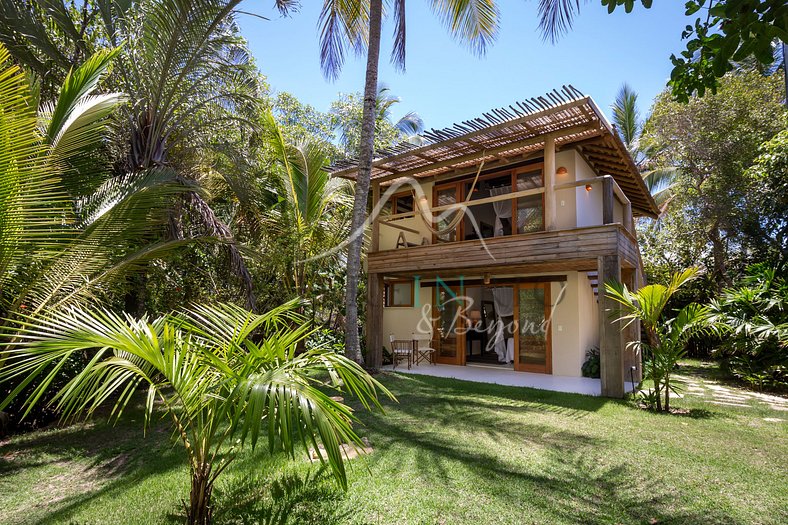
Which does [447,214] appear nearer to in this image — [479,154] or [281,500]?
[479,154]

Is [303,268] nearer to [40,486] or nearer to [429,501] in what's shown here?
[40,486]

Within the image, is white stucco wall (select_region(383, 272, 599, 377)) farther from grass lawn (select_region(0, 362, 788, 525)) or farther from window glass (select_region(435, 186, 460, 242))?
grass lawn (select_region(0, 362, 788, 525))

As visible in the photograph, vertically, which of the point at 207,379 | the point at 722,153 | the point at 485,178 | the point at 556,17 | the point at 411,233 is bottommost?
Answer: the point at 207,379

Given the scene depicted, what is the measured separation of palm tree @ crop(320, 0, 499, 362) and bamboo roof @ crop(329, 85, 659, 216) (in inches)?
48.8

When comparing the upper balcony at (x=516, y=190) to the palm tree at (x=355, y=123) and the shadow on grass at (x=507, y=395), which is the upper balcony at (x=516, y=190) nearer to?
the shadow on grass at (x=507, y=395)

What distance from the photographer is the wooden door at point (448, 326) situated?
11.0m

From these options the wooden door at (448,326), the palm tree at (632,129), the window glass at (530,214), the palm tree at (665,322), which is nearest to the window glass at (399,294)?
the wooden door at (448,326)

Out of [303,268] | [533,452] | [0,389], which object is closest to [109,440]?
[0,389]

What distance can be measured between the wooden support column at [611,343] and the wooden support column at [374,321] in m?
4.71

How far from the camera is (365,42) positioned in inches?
408

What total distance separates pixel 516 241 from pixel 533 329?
9.38 feet

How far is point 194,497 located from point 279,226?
25.0 feet

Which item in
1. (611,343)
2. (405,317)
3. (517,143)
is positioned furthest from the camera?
(405,317)

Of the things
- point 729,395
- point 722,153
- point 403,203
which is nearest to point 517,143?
point 403,203
